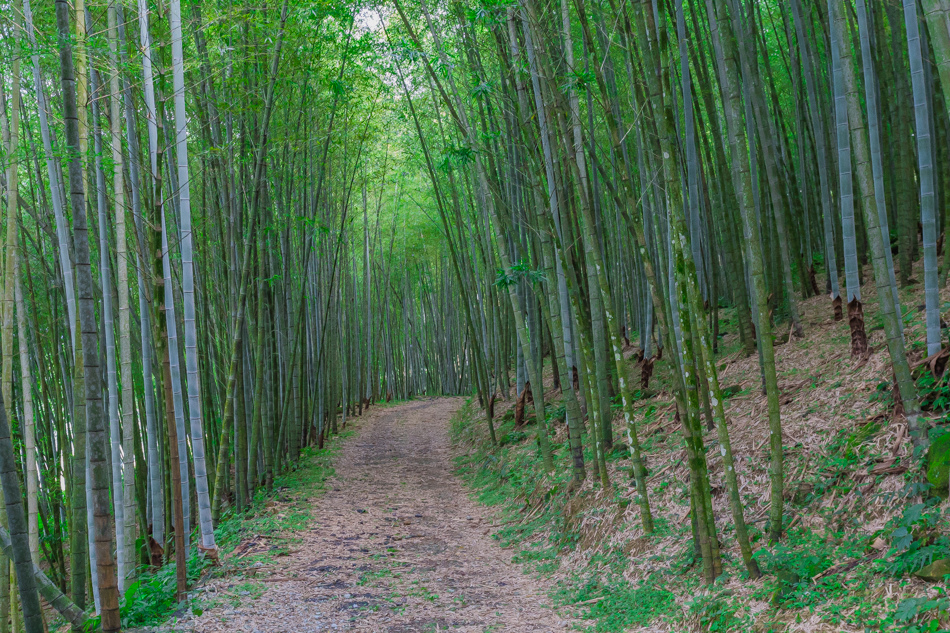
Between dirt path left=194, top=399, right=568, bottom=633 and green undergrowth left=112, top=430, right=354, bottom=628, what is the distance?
0.12 meters

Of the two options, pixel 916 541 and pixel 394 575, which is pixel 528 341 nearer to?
pixel 394 575

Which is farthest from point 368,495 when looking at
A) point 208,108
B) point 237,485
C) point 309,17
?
point 309,17

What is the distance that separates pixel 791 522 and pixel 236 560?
10.1 ft

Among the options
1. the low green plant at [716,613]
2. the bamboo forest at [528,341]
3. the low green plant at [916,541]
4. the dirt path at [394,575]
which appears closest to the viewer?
the low green plant at [916,541]

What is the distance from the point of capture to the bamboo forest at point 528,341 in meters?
2.39

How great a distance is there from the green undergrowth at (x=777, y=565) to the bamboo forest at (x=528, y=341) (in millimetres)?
14

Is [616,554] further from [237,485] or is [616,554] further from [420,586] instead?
[237,485]

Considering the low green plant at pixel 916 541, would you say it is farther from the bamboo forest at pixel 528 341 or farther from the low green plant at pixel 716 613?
the low green plant at pixel 716 613

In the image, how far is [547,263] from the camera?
14.5 ft

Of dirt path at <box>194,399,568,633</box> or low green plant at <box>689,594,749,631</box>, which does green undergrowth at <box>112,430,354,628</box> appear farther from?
low green plant at <box>689,594,749,631</box>

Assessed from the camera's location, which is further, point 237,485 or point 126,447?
point 237,485

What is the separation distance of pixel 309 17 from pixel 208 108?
1.11m

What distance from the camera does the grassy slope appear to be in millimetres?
1974

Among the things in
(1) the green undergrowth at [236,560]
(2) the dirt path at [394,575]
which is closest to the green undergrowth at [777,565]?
(2) the dirt path at [394,575]
